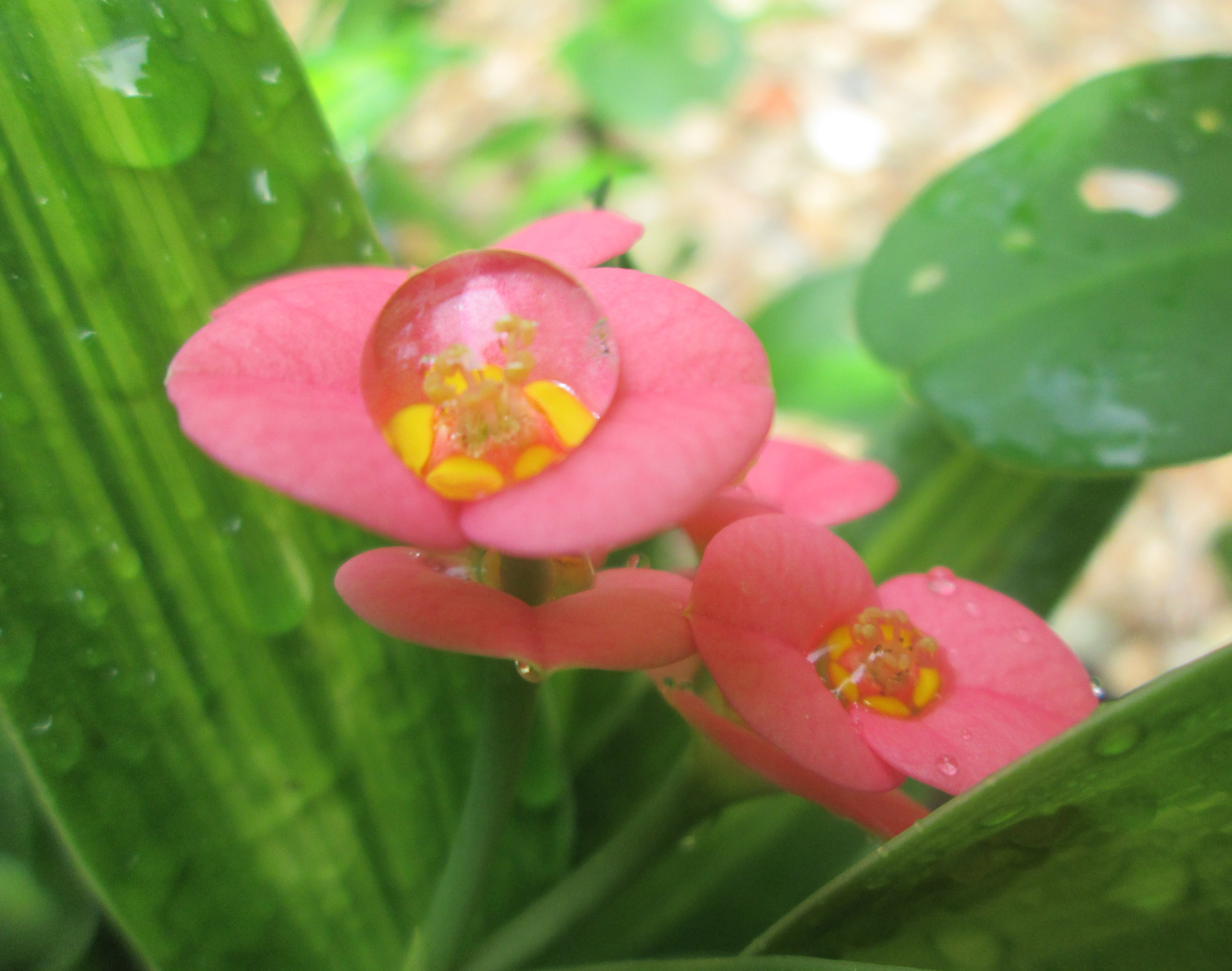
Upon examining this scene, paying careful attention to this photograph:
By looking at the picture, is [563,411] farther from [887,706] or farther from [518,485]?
[887,706]

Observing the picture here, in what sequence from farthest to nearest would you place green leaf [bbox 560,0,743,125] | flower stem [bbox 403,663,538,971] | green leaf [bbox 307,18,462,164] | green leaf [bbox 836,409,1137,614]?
green leaf [bbox 560,0,743,125] < green leaf [bbox 307,18,462,164] < green leaf [bbox 836,409,1137,614] < flower stem [bbox 403,663,538,971]

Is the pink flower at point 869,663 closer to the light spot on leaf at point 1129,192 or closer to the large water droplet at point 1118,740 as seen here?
the large water droplet at point 1118,740

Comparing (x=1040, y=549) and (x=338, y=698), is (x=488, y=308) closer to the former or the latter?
(x=338, y=698)

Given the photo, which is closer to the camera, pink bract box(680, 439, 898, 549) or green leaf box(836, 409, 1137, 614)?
pink bract box(680, 439, 898, 549)

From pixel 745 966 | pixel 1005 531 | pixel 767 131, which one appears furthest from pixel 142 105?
pixel 767 131

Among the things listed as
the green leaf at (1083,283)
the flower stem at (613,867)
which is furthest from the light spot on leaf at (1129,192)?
the flower stem at (613,867)

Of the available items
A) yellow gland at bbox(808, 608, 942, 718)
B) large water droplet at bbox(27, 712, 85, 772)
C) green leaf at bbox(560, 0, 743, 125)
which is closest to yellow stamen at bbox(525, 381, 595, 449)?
yellow gland at bbox(808, 608, 942, 718)

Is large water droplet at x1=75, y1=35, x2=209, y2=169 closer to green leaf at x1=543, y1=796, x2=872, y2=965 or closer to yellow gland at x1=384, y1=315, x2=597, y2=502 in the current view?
yellow gland at x1=384, y1=315, x2=597, y2=502

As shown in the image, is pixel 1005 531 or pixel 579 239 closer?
pixel 579 239
